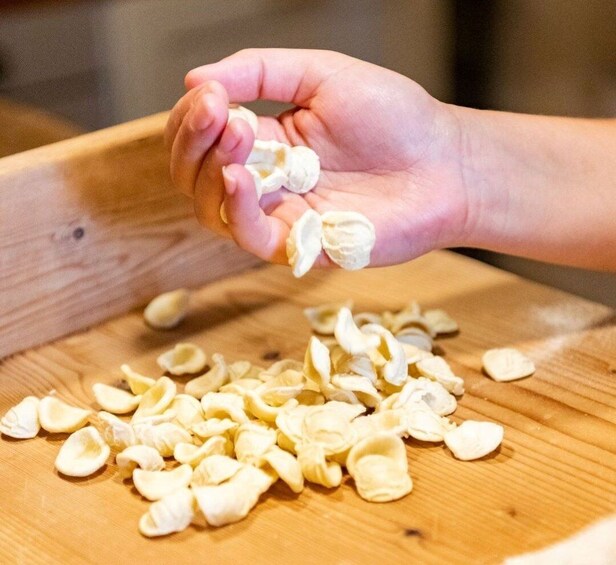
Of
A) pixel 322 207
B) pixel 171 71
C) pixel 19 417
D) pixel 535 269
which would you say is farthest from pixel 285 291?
pixel 171 71

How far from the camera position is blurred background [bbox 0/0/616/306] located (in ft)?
5.29

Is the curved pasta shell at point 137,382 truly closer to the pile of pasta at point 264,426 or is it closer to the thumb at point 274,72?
the pile of pasta at point 264,426

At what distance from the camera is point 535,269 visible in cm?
169

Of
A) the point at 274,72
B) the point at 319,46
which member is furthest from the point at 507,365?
the point at 319,46

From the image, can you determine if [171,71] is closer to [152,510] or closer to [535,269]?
[535,269]

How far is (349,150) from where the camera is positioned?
35.2 inches

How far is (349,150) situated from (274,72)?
10 centimetres

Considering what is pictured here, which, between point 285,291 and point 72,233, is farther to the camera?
point 285,291

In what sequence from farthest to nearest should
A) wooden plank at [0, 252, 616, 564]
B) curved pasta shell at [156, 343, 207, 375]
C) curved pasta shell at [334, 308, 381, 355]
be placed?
curved pasta shell at [156, 343, 207, 375], curved pasta shell at [334, 308, 381, 355], wooden plank at [0, 252, 616, 564]

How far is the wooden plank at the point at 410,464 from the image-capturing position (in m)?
0.65

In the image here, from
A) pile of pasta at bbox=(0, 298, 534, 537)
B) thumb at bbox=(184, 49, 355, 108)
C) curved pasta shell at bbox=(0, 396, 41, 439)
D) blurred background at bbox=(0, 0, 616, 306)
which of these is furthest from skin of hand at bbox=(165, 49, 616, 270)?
blurred background at bbox=(0, 0, 616, 306)

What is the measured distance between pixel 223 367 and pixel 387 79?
31 cm

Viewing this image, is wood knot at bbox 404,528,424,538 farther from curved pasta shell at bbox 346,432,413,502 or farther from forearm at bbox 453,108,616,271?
forearm at bbox 453,108,616,271

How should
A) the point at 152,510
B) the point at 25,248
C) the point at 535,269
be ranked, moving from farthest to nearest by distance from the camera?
the point at 535,269, the point at 25,248, the point at 152,510
